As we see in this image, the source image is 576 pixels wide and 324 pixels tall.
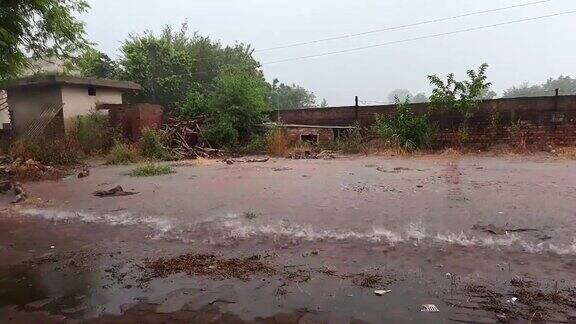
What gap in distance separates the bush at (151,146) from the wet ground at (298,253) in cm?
538

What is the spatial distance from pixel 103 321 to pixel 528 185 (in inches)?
272

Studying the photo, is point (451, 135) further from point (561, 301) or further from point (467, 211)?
point (561, 301)

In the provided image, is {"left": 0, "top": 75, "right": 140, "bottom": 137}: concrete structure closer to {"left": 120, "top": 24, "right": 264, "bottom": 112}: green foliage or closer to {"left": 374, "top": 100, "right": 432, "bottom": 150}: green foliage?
{"left": 120, "top": 24, "right": 264, "bottom": 112}: green foliage

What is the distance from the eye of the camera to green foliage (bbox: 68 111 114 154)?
14453 millimetres

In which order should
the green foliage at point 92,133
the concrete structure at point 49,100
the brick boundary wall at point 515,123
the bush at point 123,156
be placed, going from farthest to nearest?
the concrete structure at point 49,100, the green foliage at point 92,133, the brick boundary wall at point 515,123, the bush at point 123,156

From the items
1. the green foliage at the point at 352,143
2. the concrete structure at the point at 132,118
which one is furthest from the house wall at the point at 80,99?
the green foliage at the point at 352,143

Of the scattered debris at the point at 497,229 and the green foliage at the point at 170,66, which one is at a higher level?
the green foliage at the point at 170,66

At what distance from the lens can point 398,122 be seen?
14.1m

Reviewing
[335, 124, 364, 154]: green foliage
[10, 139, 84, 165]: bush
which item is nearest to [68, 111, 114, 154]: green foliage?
[10, 139, 84, 165]: bush

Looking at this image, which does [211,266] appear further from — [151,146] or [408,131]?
[408,131]

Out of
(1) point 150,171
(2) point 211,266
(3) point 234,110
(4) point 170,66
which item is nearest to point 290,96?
(4) point 170,66

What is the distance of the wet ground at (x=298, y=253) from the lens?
3254 millimetres

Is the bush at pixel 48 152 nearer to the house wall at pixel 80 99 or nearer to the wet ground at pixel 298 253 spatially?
the house wall at pixel 80 99

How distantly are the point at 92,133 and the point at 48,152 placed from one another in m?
2.70
